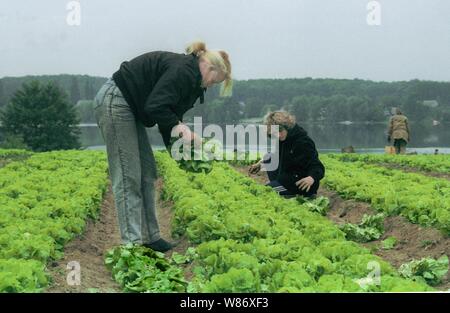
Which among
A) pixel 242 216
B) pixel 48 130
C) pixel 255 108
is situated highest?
pixel 255 108

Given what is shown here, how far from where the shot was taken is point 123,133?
5.93 meters

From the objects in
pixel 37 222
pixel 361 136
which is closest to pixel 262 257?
pixel 37 222

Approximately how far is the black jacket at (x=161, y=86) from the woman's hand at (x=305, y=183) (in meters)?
3.41

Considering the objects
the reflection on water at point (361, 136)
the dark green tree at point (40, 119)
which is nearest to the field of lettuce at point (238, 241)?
the dark green tree at point (40, 119)

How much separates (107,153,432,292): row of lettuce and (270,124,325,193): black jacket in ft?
4.13

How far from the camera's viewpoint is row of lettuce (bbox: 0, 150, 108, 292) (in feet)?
14.7

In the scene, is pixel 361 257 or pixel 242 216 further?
pixel 242 216

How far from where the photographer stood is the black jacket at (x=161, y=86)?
5547 mm

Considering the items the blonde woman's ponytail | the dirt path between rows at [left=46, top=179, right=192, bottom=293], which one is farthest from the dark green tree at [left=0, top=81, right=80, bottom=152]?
the blonde woman's ponytail

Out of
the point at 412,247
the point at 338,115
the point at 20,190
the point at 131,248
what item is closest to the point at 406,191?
the point at 412,247

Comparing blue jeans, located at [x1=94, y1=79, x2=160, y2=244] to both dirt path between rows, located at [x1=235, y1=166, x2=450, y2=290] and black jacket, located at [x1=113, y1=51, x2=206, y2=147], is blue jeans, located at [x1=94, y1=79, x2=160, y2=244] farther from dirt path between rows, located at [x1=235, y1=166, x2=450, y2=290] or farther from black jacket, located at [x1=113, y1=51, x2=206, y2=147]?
dirt path between rows, located at [x1=235, y1=166, x2=450, y2=290]

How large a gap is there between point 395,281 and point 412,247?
3.27m
